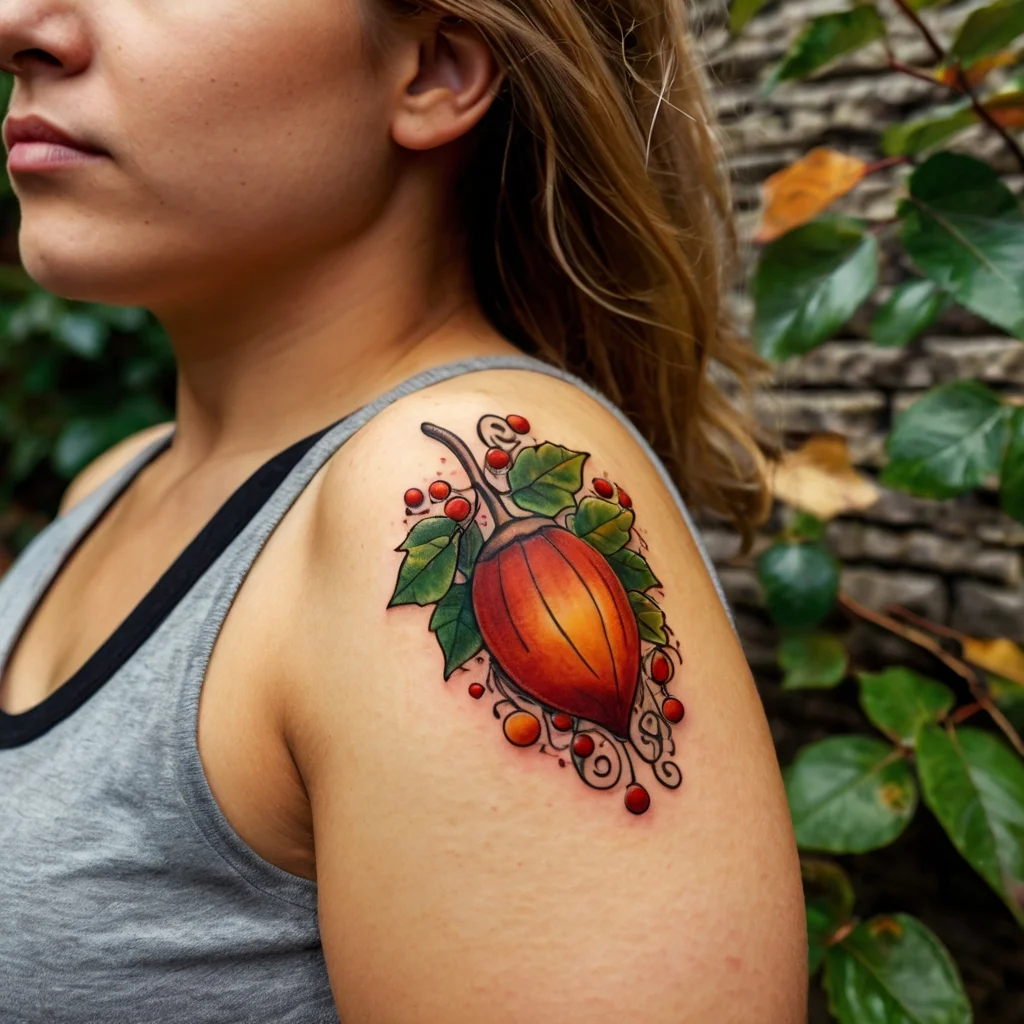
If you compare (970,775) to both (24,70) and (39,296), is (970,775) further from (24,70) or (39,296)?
(39,296)

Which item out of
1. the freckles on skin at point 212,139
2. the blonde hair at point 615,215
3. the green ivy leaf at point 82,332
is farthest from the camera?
the green ivy leaf at point 82,332

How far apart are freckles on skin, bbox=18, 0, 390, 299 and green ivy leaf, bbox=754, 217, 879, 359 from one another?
1.82ft

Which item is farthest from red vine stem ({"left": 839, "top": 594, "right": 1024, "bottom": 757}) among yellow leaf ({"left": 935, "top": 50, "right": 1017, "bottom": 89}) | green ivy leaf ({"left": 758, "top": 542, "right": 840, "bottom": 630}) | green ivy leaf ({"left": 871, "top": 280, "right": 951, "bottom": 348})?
yellow leaf ({"left": 935, "top": 50, "right": 1017, "bottom": 89})

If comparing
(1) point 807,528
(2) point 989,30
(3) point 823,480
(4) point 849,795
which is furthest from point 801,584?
(2) point 989,30

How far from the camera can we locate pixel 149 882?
792mm

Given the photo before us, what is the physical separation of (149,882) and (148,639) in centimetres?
20

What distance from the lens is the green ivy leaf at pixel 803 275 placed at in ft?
4.13

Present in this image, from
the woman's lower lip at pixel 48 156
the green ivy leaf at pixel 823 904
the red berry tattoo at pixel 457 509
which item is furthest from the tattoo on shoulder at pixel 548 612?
the green ivy leaf at pixel 823 904

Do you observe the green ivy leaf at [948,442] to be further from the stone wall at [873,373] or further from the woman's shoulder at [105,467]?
the woman's shoulder at [105,467]

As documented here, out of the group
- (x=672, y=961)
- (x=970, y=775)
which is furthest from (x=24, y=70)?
(x=970, y=775)

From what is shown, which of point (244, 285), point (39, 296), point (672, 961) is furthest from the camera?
point (39, 296)

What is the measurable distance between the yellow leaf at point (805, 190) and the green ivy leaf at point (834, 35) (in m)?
0.15

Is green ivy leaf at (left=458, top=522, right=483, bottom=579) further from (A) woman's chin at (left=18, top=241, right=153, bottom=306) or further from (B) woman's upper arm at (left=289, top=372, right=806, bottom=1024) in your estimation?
(A) woman's chin at (left=18, top=241, right=153, bottom=306)

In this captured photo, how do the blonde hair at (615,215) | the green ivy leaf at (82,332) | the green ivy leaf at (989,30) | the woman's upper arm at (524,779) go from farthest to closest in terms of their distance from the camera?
the green ivy leaf at (82,332)
the green ivy leaf at (989,30)
the blonde hair at (615,215)
the woman's upper arm at (524,779)
